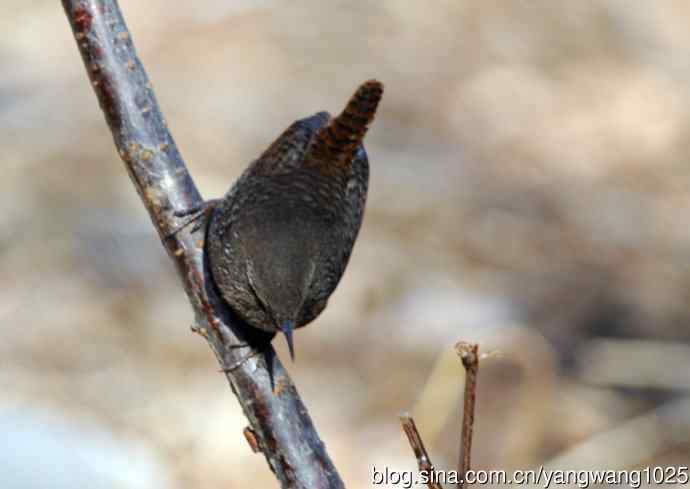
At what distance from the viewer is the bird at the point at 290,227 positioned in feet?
11.9

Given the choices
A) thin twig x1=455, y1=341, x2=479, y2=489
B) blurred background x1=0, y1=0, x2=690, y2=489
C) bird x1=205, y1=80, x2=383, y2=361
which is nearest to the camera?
thin twig x1=455, y1=341, x2=479, y2=489

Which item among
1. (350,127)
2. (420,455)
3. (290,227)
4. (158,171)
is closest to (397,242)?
(290,227)

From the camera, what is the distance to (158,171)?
11.0ft

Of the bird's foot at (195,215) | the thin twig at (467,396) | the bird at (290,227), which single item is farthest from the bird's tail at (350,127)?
the thin twig at (467,396)

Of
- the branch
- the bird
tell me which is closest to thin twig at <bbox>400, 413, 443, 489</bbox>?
the branch

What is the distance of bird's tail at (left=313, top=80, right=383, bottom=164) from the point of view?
3.20 metres

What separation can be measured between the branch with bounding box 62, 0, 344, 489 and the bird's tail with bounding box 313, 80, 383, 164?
0.46m

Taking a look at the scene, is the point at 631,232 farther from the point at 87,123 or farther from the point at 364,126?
the point at 364,126

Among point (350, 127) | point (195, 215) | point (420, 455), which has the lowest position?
point (420, 455)

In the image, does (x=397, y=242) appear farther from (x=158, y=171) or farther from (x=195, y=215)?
(x=158, y=171)

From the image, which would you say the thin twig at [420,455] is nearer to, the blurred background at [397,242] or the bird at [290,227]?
the bird at [290,227]

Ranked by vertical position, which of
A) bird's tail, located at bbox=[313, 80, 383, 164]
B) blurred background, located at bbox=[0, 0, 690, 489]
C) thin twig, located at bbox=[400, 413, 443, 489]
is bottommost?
thin twig, located at bbox=[400, 413, 443, 489]

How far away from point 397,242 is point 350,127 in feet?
17.0

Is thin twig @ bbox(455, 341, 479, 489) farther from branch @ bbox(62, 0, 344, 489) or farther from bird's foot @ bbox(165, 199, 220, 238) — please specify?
bird's foot @ bbox(165, 199, 220, 238)
